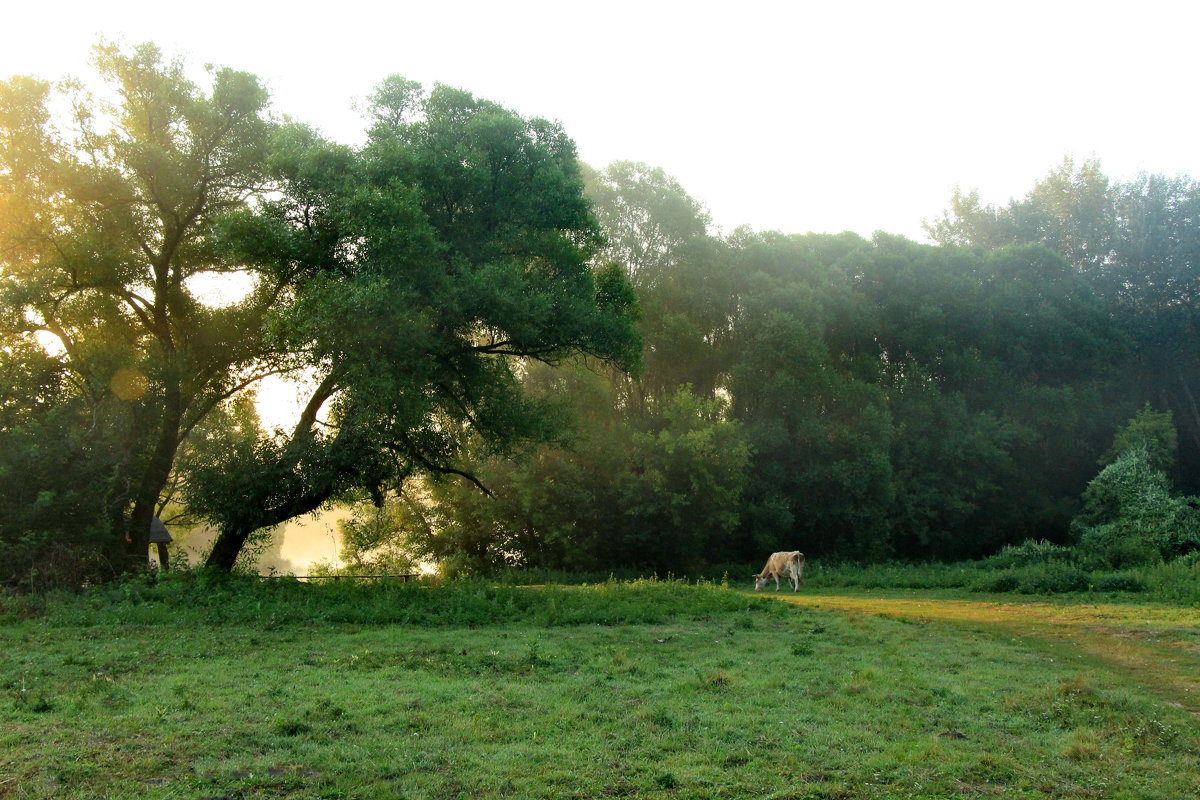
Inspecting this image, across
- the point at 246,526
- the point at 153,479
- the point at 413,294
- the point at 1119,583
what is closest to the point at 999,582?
the point at 1119,583

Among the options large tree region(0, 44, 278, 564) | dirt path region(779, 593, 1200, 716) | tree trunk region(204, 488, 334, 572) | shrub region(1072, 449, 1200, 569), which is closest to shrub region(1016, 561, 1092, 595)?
dirt path region(779, 593, 1200, 716)

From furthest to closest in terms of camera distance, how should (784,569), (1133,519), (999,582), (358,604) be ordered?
(1133,519) → (784,569) → (999,582) → (358,604)

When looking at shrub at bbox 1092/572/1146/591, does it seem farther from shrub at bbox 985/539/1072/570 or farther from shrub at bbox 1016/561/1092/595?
shrub at bbox 985/539/1072/570

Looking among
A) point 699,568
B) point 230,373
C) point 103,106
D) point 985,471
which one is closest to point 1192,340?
point 985,471

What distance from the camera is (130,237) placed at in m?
21.2

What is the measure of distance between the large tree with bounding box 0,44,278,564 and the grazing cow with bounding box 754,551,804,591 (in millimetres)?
16439

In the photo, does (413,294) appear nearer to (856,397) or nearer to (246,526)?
(246,526)

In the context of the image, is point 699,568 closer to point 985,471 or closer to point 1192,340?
point 985,471

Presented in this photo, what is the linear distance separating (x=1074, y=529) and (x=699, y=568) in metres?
15.9

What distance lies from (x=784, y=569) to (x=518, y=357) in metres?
10.7

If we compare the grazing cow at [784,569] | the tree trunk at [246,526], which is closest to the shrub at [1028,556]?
the grazing cow at [784,569]

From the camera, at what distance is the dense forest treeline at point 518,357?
18469 millimetres

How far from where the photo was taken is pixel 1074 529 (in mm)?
35500

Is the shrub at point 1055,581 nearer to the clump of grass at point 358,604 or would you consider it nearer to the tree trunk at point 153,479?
the clump of grass at point 358,604
